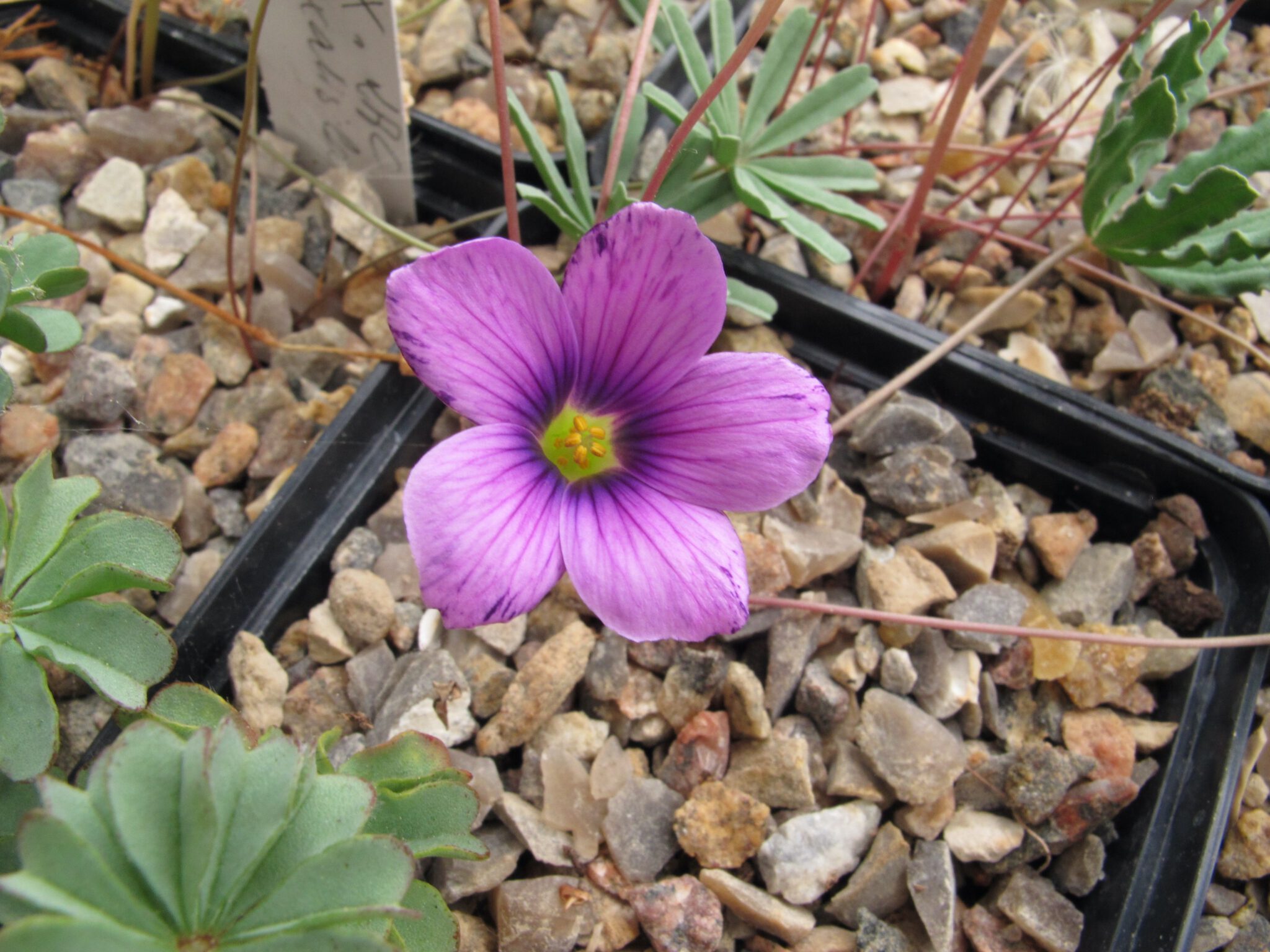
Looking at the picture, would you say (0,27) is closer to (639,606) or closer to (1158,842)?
(639,606)

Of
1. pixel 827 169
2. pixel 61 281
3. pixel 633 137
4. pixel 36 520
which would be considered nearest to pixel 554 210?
pixel 633 137

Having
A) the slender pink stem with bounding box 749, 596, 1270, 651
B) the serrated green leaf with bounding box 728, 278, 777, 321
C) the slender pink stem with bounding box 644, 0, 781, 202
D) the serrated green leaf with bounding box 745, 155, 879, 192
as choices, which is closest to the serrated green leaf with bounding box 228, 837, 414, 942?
the slender pink stem with bounding box 749, 596, 1270, 651

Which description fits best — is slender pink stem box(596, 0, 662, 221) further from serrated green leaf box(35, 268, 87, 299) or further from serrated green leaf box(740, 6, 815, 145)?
serrated green leaf box(35, 268, 87, 299)

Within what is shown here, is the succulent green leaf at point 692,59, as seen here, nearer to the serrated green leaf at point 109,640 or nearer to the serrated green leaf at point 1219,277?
the serrated green leaf at point 1219,277

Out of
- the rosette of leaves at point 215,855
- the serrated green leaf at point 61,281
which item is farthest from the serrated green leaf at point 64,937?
the serrated green leaf at point 61,281

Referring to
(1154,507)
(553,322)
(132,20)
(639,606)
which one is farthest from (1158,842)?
(132,20)

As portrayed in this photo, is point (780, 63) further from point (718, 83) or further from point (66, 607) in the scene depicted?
point (66, 607)
